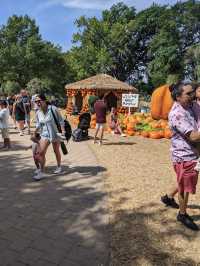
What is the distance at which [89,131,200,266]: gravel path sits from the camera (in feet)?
14.0

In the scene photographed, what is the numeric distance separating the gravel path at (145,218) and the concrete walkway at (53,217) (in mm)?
191

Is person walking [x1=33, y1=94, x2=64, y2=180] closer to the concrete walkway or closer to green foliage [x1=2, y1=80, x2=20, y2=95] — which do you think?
the concrete walkway

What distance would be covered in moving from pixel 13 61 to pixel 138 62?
1696cm

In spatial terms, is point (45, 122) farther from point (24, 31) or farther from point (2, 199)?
point (24, 31)

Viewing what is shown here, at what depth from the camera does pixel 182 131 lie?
4590 mm

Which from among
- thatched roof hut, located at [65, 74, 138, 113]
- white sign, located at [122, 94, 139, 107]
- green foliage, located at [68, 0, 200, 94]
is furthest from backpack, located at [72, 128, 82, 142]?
green foliage, located at [68, 0, 200, 94]

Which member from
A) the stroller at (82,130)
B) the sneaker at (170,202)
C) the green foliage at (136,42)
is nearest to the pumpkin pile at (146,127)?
the stroller at (82,130)

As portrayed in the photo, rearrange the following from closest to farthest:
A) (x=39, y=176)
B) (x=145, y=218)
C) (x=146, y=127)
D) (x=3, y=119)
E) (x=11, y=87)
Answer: (x=145, y=218), (x=39, y=176), (x=3, y=119), (x=146, y=127), (x=11, y=87)

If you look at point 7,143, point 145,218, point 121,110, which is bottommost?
point 145,218

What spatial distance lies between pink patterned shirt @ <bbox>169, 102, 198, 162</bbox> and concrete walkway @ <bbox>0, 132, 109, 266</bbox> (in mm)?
1413

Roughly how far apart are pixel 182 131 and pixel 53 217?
2.20 meters

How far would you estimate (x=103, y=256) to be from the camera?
4.18m

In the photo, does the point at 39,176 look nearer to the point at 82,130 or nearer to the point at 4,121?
the point at 4,121

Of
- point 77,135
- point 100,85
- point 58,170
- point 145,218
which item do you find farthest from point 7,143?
point 100,85
